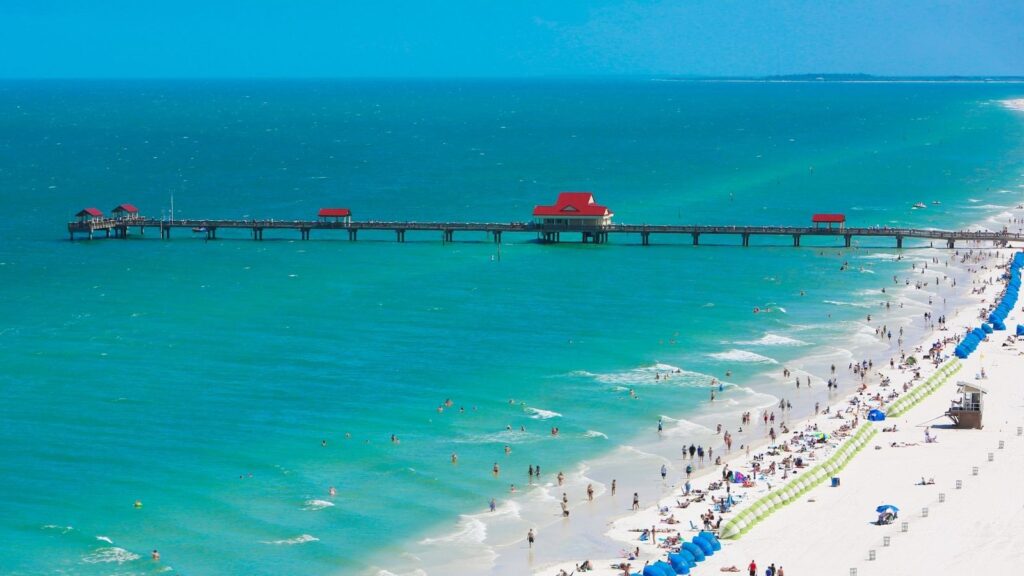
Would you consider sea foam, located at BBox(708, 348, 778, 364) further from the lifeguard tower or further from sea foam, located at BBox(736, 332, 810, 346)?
the lifeguard tower

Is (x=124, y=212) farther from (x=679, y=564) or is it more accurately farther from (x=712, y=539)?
(x=679, y=564)

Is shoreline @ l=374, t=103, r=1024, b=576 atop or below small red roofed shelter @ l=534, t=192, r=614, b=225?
below

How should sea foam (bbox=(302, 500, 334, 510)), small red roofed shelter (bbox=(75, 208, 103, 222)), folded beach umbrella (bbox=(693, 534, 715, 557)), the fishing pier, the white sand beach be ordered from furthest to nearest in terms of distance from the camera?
1. small red roofed shelter (bbox=(75, 208, 103, 222))
2. the fishing pier
3. sea foam (bbox=(302, 500, 334, 510))
4. folded beach umbrella (bbox=(693, 534, 715, 557))
5. the white sand beach

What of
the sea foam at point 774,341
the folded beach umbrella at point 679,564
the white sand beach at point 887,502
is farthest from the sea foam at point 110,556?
the sea foam at point 774,341

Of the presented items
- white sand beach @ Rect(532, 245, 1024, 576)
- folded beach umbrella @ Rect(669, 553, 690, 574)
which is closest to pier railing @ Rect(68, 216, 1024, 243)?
white sand beach @ Rect(532, 245, 1024, 576)

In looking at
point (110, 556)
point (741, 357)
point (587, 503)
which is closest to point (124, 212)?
point (741, 357)

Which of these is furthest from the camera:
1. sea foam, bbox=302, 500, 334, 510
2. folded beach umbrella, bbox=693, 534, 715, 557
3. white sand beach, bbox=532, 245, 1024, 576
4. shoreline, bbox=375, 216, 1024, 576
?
sea foam, bbox=302, 500, 334, 510

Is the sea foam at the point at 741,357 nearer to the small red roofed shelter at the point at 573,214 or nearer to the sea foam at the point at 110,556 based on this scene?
the sea foam at the point at 110,556
